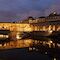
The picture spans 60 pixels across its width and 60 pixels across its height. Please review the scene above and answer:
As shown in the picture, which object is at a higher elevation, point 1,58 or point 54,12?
point 54,12

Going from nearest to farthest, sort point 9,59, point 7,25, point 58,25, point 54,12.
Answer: point 9,59, point 58,25, point 7,25, point 54,12

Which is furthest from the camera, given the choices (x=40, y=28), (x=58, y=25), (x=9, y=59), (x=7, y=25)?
(x=7, y=25)

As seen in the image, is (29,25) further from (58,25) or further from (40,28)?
(58,25)

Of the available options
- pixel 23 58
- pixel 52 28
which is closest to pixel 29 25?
pixel 52 28

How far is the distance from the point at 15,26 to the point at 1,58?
76.7m

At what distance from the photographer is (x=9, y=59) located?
17016 millimetres

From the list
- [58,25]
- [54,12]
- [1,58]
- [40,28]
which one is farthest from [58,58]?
[54,12]

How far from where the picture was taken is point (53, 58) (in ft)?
57.0

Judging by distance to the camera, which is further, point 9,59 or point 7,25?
point 7,25

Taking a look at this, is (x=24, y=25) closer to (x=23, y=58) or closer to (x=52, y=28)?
(x=52, y=28)

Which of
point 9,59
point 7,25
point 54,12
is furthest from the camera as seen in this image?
point 54,12

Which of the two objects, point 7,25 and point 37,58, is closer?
point 37,58

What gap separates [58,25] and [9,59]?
5709cm

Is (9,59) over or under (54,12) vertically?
under
